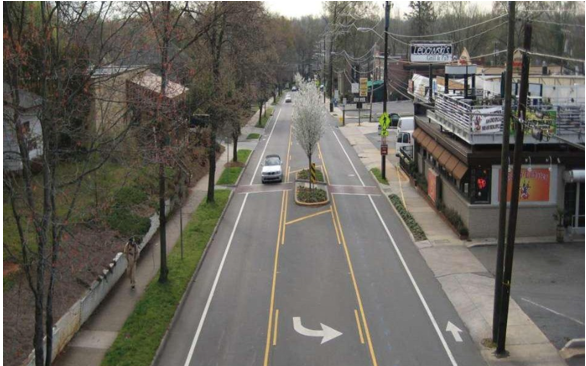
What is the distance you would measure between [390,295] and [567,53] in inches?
395

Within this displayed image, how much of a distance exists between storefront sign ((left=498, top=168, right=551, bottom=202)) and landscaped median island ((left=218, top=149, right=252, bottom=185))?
17.9 meters

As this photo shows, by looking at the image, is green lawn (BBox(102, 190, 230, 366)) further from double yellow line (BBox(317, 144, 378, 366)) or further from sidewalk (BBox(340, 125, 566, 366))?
sidewalk (BBox(340, 125, 566, 366))

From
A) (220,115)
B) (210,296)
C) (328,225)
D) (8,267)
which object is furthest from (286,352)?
(220,115)

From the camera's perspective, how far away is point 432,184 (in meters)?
32.8

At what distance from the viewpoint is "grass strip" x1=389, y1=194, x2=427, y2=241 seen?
1083 inches

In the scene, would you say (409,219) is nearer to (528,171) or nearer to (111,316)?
(528,171)

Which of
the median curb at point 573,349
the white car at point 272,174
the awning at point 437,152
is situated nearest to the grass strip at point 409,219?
Answer: the awning at point 437,152

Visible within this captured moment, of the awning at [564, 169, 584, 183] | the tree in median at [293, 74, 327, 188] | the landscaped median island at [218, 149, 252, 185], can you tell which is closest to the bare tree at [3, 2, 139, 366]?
the awning at [564, 169, 584, 183]

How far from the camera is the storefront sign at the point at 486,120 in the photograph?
25.3m

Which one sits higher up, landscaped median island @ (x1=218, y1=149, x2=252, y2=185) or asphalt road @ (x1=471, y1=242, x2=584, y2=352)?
landscaped median island @ (x1=218, y1=149, x2=252, y2=185)

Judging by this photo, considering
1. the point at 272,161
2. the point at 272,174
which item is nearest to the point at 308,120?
the point at 272,174

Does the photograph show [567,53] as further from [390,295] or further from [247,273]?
[247,273]

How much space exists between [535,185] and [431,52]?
58.7 ft

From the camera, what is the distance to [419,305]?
20031 millimetres
